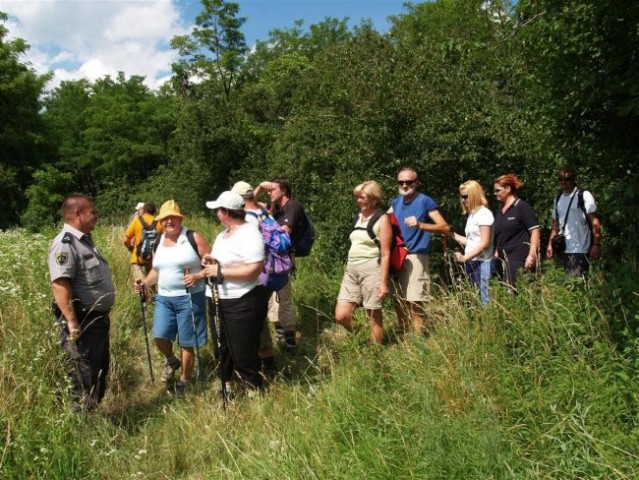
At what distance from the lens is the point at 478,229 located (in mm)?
4648

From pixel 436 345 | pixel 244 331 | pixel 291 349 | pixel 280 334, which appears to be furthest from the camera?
pixel 280 334

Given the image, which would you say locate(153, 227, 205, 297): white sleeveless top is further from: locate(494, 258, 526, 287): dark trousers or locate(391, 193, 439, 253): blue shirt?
locate(494, 258, 526, 287): dark trousers

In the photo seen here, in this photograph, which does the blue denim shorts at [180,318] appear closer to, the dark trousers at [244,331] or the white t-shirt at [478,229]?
the dark trousers at [244,331]

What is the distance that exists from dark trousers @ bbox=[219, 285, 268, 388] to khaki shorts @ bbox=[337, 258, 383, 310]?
3.36ft

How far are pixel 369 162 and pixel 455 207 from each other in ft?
4.19

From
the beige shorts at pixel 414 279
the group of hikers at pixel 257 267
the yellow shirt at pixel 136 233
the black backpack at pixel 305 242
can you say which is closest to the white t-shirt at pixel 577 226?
the group of hikers at pixel 257 267

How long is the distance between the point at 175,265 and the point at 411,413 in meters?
2.45

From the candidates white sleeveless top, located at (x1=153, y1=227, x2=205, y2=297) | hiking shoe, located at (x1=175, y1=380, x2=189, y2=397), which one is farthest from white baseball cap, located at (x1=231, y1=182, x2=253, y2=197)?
hiking shoe, located at (x1=175, y1=380, x2=189, y2=397)

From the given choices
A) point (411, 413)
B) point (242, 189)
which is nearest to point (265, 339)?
point (242, 189)

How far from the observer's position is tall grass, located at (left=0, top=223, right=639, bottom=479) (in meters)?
2.43

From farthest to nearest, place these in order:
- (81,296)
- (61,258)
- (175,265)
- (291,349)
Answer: (291,349), (175,265), (81,296), (61,258)

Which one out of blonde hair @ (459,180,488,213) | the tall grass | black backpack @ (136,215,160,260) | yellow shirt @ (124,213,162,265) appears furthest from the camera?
yellow shirt @ (124,213,162,265)

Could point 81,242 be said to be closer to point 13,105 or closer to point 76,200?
point 76,200

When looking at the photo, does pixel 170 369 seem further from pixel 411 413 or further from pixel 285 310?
pixel 411 413
